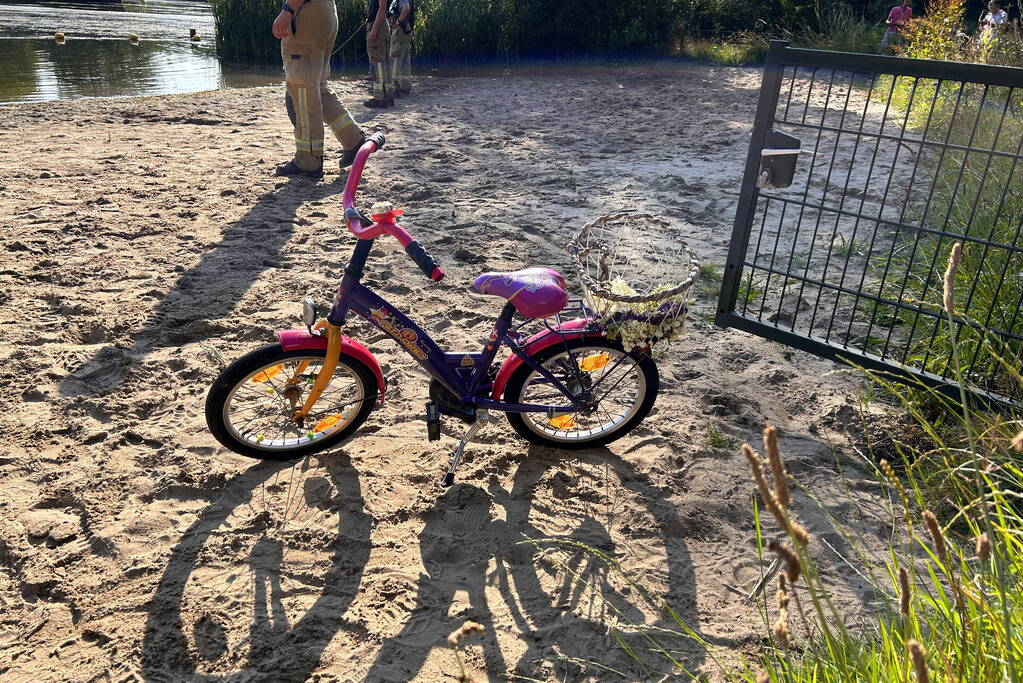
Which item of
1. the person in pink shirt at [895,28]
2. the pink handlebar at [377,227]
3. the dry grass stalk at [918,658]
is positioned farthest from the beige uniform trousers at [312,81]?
the person in pink shirt at [895,28]

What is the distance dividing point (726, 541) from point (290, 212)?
468 cm

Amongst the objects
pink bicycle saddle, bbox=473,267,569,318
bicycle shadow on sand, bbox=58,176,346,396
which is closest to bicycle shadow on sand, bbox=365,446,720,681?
pink bicycle saddle, bbox=473,267,569,318

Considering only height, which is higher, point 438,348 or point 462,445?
point 438,348

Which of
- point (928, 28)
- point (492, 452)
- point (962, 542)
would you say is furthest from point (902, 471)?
point (928, 28)

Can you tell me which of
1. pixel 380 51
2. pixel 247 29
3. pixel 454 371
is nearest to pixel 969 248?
pixel 454 371

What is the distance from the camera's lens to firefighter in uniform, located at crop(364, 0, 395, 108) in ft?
34.0

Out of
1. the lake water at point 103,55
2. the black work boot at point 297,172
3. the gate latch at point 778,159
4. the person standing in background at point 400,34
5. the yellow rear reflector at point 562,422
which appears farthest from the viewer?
the lake water at point 103,55

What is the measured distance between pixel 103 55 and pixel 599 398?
14.4 meters

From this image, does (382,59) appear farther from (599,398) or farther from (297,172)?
(599,398)

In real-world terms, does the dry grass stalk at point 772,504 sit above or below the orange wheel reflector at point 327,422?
above

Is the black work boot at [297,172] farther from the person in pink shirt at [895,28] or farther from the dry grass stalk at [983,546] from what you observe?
the person in pink shirt at [895,28]

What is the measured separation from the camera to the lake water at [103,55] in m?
12.1

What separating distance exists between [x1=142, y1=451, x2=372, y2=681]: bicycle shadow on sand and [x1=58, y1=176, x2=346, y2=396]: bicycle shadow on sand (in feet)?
4.31

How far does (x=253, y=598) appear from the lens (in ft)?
9.78
